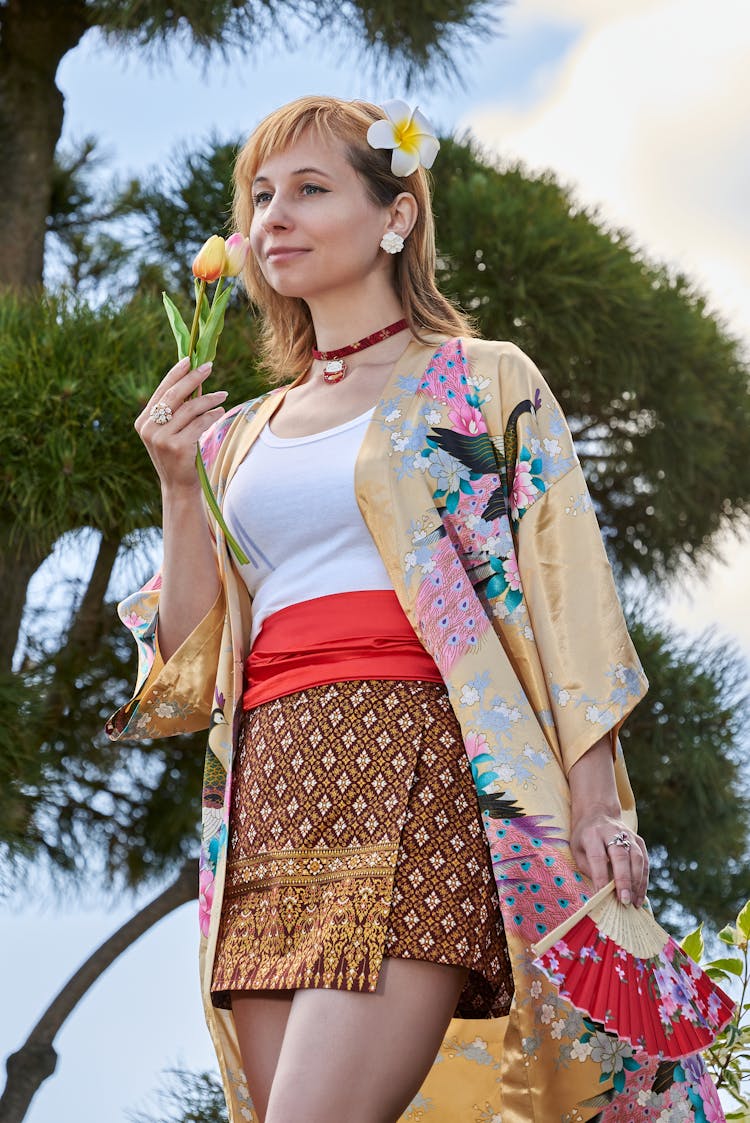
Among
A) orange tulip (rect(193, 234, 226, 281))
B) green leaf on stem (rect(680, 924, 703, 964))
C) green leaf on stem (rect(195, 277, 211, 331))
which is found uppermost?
orange tulip (rect(193, 234, 226, 281))

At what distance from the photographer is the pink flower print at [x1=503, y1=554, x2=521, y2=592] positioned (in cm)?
138

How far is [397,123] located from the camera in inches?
59.9

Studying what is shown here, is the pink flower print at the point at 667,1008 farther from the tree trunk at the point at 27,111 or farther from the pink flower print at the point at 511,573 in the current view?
the tree trunk at the point at 27,111

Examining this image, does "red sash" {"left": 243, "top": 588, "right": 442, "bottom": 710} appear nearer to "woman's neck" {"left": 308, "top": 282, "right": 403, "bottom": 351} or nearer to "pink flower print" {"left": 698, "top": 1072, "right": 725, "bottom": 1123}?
"woman's neck" {"left": 308, "top": 282, "right": 403, "bottom": 351}

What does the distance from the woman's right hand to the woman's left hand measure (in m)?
0.50

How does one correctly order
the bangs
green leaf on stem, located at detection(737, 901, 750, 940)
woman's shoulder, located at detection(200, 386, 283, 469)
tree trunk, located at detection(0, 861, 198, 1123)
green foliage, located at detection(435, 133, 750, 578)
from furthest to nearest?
1. green foliage, located at detection(435, 133, 750, 578)
2. tree trunk, located at detection(0, 861, 198, 1123)
3. green leaf on stem, located at detection(737, 901, 750, 940)
4. woman's shoulder, located at detection(200, 386, 283, 469)
5. the bangs

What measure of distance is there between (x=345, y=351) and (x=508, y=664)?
379 mm

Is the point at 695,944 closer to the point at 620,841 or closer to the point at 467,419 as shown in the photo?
the point at 620,841

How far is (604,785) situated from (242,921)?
0.34m

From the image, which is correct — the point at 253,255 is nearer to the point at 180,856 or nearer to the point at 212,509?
the point at 212,509

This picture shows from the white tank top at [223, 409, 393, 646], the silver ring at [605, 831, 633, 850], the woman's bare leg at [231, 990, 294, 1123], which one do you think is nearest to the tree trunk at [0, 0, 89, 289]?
the white tank top at [223, 409, 393, 646]

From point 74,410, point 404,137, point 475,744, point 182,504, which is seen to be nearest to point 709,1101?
point 475,744

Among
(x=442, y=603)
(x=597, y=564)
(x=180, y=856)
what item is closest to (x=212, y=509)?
(x=442, y=603)

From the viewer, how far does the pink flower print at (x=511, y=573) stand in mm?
1385
